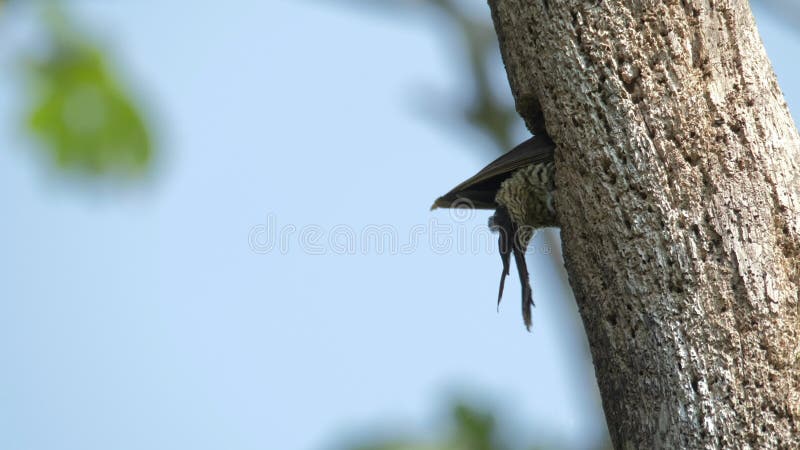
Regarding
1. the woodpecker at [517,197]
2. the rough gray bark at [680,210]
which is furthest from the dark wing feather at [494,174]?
the rough gray bark at [680,210]

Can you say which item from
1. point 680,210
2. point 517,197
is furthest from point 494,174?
point 680,210

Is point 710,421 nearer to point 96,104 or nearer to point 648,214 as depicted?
point 648,214

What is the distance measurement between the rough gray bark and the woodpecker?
241mm

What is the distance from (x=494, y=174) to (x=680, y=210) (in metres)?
0.93

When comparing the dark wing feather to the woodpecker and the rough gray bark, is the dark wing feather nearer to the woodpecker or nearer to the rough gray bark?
the woodpecker

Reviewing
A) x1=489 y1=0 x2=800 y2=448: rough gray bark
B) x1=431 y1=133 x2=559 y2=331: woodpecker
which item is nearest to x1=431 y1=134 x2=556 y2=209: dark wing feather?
x1=431 y1=133 x2=559 y2=331: woodpecker

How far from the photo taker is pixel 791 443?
319 centimetres

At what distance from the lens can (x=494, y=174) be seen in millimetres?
4008

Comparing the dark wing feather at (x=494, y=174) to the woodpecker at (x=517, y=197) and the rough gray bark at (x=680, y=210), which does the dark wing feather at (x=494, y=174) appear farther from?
the rough gray bark at (x=680, y=210)

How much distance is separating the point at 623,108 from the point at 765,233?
0.62m

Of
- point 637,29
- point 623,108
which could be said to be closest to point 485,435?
point 623,108

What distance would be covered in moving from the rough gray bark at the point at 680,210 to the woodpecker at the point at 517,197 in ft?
0.79

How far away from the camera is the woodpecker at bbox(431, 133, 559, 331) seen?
12.4ft

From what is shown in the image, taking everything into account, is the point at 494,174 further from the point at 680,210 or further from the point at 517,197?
the point at 680,210
